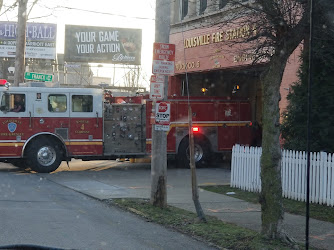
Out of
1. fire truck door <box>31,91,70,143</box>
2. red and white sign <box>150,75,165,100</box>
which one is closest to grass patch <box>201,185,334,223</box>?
red and white sign <box>150,75,165,100</box>

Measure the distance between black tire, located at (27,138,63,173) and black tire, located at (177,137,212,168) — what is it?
173 inches

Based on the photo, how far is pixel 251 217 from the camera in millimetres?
10438

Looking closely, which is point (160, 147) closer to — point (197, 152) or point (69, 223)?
point (69, 223)

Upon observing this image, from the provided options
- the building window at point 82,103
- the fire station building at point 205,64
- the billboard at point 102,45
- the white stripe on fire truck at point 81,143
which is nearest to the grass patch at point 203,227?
the white stripe on fire truck at point 81,143

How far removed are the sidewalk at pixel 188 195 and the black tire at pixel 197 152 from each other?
16.5 inches

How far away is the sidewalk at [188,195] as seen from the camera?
30.5 ft

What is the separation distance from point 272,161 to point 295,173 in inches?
199

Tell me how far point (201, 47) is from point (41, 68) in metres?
28.6

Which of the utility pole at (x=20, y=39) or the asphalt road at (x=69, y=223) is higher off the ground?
the utility pole at (x=20, y=39)

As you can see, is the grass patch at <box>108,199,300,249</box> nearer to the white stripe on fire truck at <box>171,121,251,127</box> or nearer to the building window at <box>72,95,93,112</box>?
the building window at <box>72,95,93,112</box>

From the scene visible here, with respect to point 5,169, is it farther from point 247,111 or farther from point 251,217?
point 251,217

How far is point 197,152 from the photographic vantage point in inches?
791

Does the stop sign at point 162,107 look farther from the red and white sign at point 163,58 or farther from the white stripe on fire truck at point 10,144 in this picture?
the white stripe on fire truck at point 10,144

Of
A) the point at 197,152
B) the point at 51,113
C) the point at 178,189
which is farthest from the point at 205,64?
the point at 178,189
